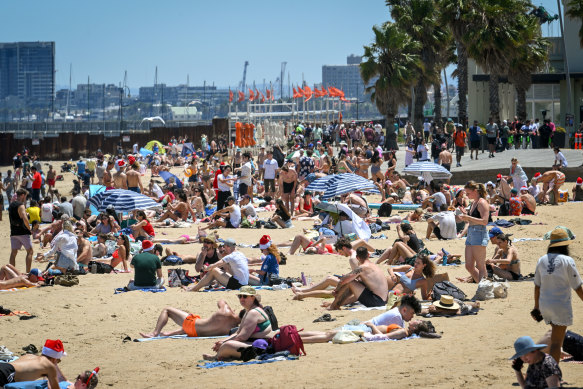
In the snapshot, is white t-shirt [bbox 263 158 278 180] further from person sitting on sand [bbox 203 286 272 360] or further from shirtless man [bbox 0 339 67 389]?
shirtless man [bbox 0 339 67 389]

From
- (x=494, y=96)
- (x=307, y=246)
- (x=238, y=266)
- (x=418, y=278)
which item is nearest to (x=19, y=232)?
(x=238, y=266)

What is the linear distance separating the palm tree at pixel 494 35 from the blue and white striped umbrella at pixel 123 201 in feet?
66.6

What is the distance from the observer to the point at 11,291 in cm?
1236

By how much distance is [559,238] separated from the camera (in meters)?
6.88

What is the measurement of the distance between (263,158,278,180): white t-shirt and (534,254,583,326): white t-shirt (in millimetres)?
16485

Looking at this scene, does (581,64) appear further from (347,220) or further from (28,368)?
(28,368)

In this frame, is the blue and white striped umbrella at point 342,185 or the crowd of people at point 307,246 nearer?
the crowd of people at point 307,246

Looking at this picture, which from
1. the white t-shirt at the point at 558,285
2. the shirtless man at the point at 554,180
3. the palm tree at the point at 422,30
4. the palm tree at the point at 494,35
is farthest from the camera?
the palm tree at the point at 422,30

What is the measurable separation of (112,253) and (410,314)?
7275 mm

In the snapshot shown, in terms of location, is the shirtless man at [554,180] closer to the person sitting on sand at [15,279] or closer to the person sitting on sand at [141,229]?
the person sitting on sand at [141,229]

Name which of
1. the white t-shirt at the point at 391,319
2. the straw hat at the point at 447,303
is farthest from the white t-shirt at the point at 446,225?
the white t-shirt at the point at 391,319

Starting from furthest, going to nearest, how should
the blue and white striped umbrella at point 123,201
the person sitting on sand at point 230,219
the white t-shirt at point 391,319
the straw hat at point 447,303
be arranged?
the person sitting on sand at point 230,219 → the blue and white striped umbrella at point 123,201 → the straw hat at point 447,303 → the white t-shirt at point 391,319

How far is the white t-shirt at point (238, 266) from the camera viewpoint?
11492 millimetres

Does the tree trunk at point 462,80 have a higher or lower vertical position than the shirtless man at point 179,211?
higher
